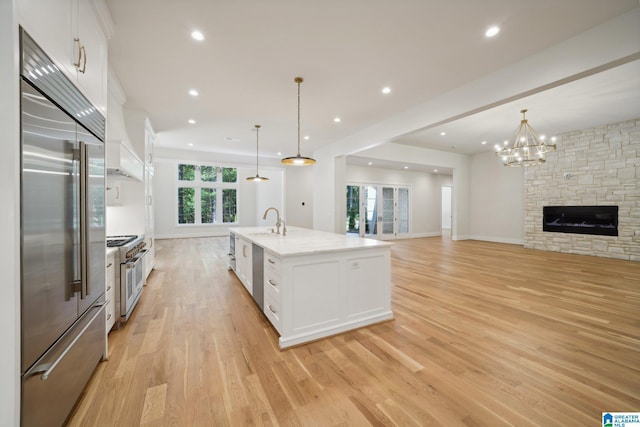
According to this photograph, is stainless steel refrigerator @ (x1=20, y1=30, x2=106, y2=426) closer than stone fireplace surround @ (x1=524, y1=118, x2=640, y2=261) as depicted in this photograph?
Yes

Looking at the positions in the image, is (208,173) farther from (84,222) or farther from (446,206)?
(446,206)

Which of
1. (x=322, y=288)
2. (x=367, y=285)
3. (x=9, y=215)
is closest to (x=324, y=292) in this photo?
(x=322, y=288)

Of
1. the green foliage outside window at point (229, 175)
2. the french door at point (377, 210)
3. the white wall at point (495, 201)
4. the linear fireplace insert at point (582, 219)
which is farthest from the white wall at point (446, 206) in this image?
the green foliage outside window at point (229, 175)

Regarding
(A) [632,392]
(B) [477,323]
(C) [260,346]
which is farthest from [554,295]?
(C) [260,346]

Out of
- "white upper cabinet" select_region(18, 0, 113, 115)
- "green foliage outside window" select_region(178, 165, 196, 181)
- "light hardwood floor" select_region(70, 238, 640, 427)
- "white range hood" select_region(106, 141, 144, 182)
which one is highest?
"green foliage outside window" select_region(178, 165, 196, 181)

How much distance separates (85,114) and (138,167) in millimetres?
2309

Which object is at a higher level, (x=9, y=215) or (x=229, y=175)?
(x=229, y=175)

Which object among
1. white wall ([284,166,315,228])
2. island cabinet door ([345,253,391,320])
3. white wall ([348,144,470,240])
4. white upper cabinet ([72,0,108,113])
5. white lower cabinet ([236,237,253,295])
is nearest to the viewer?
white upper cabinet ([72,0,108,113])

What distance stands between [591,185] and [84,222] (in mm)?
9595

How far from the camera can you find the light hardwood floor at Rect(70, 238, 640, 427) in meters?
1.53

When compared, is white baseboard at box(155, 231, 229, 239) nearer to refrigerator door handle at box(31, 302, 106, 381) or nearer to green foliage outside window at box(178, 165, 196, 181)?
green foliage outside window at box(178, 165, 196, 181)

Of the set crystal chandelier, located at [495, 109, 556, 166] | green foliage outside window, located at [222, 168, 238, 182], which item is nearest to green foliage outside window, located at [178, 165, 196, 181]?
green foliage outside window, located at [222, 168, 238, 182]

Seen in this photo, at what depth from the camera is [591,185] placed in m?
6.29

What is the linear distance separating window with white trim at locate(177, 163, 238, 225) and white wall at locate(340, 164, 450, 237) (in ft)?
17.6
